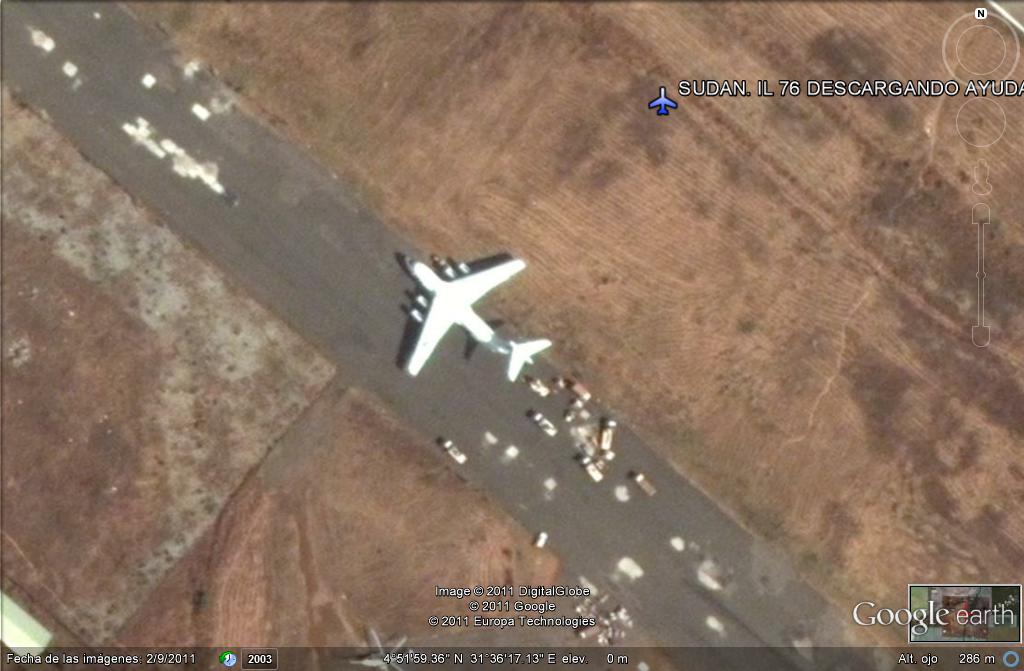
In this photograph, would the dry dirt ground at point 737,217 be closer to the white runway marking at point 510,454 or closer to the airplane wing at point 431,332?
the airplane wing at point 431,332

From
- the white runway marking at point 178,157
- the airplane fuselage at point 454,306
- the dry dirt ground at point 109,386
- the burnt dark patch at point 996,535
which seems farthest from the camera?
the burnt dark patch at point 996,535

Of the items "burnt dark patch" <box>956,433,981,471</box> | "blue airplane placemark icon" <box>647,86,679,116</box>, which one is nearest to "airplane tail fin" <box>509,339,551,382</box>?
"blue airplane placemark icon" <box>647,86,679,116</box>

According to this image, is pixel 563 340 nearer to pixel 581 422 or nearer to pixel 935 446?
pixel 581 422

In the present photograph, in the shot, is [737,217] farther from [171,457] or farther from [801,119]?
[171,457]

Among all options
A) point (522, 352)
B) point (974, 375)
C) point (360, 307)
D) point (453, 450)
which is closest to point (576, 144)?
point (522, 352)

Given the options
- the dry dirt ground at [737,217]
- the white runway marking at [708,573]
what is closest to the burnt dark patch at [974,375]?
the dry dirt ground at [737,217]

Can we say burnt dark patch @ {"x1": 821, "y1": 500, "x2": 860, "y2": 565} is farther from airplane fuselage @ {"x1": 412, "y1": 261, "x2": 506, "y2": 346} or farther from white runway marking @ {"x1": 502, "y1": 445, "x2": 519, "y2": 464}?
airplane fuselage @ {"x1": 412, "y1": 261, "x2": 506, "y2": 346}
